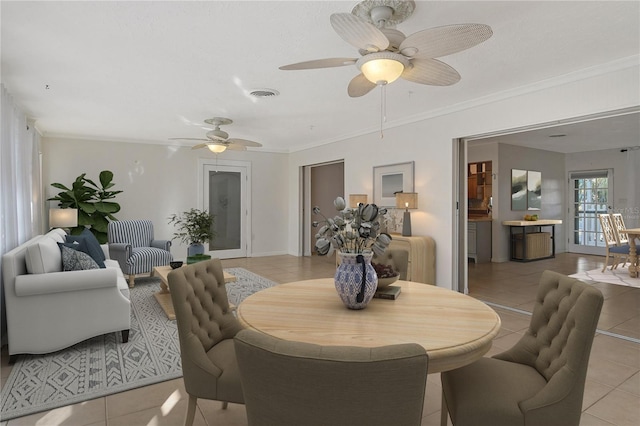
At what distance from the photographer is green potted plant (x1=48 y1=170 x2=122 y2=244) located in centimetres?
621

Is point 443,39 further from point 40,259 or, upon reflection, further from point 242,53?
point 40,259

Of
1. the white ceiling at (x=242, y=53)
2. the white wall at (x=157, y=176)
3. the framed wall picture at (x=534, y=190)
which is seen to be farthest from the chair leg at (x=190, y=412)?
the framed wall picture at (x=534, y=190)

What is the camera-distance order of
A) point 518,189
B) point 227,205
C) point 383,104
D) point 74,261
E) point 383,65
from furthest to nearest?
point 518,189, point 227,205, point 383,104, point 74,261, point 383,65

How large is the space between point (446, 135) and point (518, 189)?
4.30 metres

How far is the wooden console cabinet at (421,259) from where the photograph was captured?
4914 millimetres

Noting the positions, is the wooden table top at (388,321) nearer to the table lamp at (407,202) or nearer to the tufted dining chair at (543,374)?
the tufted dining chair at (543,374)

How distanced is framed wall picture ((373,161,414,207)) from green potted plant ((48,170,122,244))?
446 centimetres

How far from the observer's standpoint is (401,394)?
88cm

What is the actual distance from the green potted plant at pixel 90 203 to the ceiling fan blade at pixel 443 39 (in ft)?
19.7

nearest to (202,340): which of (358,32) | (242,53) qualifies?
(358,32)

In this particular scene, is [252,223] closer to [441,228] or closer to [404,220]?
[404,220]

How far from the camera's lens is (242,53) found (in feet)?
10.2

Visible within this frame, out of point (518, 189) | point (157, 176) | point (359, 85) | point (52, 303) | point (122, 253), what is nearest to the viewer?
point (359, 85)

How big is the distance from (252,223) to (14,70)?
5.30m
